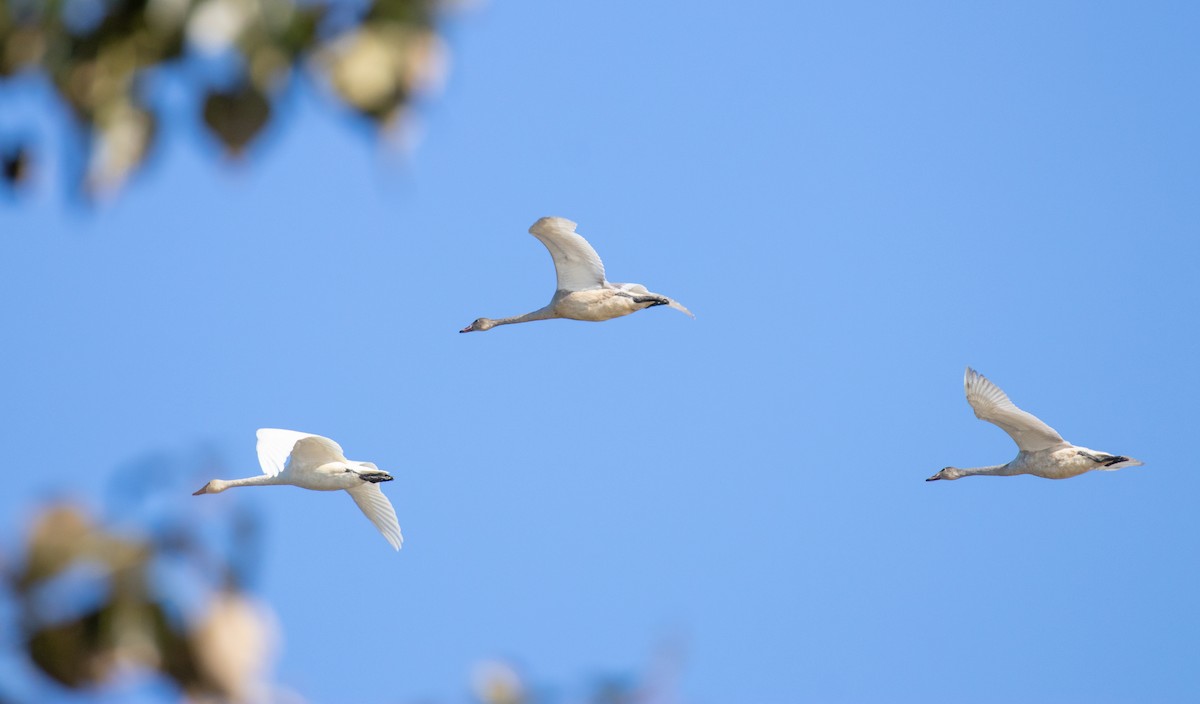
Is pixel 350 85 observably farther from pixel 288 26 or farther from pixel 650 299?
pixel 650 299

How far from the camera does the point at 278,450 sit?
73.5 feet

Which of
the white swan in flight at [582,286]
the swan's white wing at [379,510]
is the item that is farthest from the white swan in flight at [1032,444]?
the swan's white wing at [379,510]

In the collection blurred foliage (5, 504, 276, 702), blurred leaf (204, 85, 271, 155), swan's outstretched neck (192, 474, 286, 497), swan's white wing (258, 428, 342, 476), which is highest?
blurred leaf (204, 85, 271, 155)

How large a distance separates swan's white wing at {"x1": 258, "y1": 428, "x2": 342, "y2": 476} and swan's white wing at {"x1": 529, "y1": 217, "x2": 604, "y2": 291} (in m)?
4.30

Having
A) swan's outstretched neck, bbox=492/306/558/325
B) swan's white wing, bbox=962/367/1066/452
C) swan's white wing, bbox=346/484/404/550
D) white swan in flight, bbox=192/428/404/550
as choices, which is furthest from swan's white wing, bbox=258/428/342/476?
swan's white wing, bbox=962/367/1066/452

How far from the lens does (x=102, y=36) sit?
3.79 metres

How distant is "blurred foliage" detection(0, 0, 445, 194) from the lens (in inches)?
139

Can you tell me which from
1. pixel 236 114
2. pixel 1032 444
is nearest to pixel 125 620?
pixel 236 114

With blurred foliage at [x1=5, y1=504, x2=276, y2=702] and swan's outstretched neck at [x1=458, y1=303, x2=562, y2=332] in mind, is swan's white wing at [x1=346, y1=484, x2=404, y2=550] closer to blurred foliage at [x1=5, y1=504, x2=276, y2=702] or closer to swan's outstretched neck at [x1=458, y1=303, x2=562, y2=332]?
swan's outstretched neck at [x1=458, y1=303, x2=562, y2=332]

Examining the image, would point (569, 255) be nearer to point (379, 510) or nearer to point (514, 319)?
point (514, 319)

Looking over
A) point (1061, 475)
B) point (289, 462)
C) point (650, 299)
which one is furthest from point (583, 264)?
point (1061, 475)

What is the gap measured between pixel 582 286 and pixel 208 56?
2035cm

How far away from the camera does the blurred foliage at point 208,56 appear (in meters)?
3.53

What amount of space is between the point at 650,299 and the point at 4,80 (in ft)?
63.1
